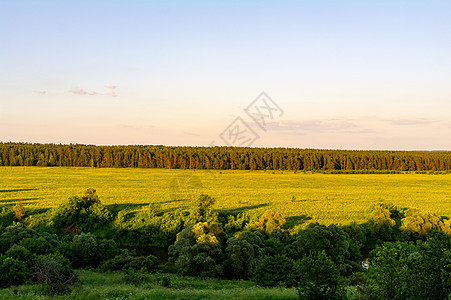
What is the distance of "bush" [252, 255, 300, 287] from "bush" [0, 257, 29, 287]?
1659 centimetres

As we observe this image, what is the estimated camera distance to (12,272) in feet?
75.4

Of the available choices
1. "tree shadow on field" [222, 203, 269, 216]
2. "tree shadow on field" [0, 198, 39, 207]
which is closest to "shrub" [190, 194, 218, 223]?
"tree shadow on field" [222, 203, 269, 216]

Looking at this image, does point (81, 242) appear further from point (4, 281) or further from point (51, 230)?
point (51, 230)

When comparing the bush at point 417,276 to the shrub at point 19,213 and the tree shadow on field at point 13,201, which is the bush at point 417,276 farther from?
the tree shadow on field at point 13,201

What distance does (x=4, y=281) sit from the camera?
2272cm

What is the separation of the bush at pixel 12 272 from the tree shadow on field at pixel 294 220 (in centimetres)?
3283

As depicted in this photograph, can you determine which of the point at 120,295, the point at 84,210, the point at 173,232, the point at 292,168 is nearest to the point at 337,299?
the point at 120,295

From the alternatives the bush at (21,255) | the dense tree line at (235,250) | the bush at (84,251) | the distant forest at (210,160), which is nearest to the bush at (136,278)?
the dense tree line at (235,250)

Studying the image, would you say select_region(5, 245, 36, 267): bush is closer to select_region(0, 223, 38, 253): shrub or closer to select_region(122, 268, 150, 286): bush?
select_region(0, 223, 38, 253): shrub

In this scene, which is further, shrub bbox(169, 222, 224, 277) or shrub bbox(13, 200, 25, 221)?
shrub bbox(13, 200, 25, 221)

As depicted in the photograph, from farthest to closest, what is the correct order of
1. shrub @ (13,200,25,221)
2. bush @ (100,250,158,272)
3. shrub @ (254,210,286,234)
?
shrub @ (13,200,25,221) < shrub @ (254,210,286,234) < bush @ (100,250,158,272)

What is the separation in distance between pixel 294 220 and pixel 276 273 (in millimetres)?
26143

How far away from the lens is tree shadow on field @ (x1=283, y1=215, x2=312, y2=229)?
158ft

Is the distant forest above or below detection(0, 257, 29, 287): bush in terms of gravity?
above
